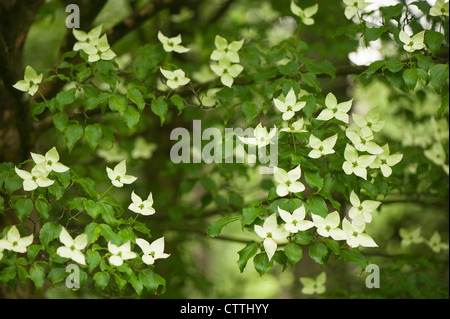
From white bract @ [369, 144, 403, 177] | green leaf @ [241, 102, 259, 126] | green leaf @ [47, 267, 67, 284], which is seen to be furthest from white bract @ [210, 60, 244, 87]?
green leaf @ [47, 267, 67, 284]

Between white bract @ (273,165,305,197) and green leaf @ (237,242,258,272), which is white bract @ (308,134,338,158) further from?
green leaf @ (237,242,258,272)

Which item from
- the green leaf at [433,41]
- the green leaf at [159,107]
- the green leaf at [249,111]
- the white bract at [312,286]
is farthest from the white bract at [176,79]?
the white bract at [312,286]

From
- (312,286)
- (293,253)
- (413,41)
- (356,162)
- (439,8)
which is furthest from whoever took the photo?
(312,286)

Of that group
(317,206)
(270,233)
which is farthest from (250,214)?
(317,206)

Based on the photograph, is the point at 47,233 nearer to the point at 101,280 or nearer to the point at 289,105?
the point at 101,280

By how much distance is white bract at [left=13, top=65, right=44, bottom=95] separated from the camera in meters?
1.63

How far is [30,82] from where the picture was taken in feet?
5.41

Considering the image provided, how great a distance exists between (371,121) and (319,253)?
46cm

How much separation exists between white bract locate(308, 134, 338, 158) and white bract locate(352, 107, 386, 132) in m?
0.12

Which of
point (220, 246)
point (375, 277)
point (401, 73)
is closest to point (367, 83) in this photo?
point (401, 73)

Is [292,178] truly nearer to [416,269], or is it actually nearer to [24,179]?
[24,179]

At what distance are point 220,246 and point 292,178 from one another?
9.22 metres

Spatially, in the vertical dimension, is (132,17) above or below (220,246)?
above
